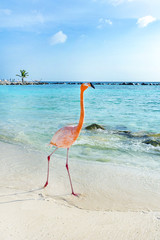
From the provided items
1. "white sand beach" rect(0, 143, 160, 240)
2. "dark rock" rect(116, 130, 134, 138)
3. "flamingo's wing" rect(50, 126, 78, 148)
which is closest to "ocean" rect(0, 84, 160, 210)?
"white sand beach" rect(0, 143, 160, 240)

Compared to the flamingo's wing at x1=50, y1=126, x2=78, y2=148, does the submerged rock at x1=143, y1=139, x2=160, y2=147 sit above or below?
below

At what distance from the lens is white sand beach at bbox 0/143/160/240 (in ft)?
7.93

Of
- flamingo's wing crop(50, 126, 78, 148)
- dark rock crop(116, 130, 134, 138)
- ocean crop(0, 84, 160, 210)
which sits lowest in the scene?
ocean crop(0, 84, 160, 210)

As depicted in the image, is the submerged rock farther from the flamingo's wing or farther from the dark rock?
the flamingo's wing

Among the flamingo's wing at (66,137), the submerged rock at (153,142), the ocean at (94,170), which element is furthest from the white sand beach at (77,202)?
the submerged rock at (153,142)

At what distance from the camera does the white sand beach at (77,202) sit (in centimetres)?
242

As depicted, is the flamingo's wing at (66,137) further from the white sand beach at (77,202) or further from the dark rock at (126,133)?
the dark rock at (126,133)

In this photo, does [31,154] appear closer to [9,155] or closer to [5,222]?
[9,155]

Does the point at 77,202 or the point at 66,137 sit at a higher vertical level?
the point at 66,137

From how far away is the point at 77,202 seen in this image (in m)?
3.33

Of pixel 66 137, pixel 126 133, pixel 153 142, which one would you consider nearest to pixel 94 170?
pixel 66 137

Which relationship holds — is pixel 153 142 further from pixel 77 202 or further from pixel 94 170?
pixel 77 202

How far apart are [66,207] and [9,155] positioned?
107 inches

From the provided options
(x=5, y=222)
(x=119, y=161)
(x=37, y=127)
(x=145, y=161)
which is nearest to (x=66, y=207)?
(x=5, y=222)
